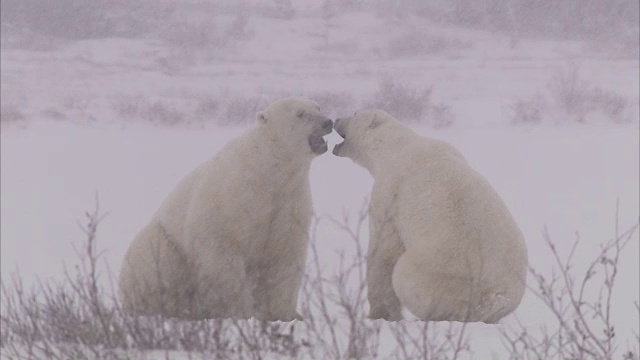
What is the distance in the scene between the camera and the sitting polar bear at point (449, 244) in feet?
13.7

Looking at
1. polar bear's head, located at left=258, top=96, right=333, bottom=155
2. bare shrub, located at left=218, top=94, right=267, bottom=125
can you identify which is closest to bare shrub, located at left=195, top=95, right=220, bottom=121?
bare shrub, located at left=218, top=94, right=267, bottom=125

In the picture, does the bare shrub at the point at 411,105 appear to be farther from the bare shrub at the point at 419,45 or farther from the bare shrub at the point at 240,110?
the bare shrub at the point at 419,45

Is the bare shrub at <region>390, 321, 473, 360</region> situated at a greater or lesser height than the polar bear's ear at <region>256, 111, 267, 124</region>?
lesser

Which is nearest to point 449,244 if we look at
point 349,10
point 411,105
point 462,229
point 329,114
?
point 462,229

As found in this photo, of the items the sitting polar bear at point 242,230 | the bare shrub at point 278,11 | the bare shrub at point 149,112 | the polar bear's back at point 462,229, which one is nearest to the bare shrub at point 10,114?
the bare shrub at point 149,112

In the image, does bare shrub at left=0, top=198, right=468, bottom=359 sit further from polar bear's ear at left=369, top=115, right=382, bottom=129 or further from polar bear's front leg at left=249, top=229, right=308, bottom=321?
polar bear's ear at left=369, top=115, right=382, bottom=129

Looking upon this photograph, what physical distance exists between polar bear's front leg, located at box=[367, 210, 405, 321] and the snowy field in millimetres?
556

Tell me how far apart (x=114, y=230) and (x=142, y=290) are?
5687 mm

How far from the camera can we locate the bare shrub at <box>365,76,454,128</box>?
1556cm

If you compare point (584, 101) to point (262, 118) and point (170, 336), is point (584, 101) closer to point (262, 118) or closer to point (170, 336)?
point (262, 118)

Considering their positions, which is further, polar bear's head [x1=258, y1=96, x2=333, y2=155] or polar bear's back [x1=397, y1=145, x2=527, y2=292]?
polar bear's head [x1=258, y1=96, x2=333, y2=155]

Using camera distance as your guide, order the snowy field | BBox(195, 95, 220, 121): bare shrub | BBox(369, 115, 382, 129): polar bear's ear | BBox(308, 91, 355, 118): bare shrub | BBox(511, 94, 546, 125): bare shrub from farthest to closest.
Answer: BBox(308, 91, 355, 118): bare shrub < BBox(195, 95, 220, 121): bare shrub < BBox(511, 94, 546, 125): bare shrub < the snowy field < BBox(369, 115, 382, 129): polar bear's ear

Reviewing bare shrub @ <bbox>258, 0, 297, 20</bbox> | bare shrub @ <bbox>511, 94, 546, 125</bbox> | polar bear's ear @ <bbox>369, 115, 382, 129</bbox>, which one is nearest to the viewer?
polar bear's ear @ <bbox>369, 115, 382, 129</bbox>

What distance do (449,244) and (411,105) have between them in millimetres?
11794
